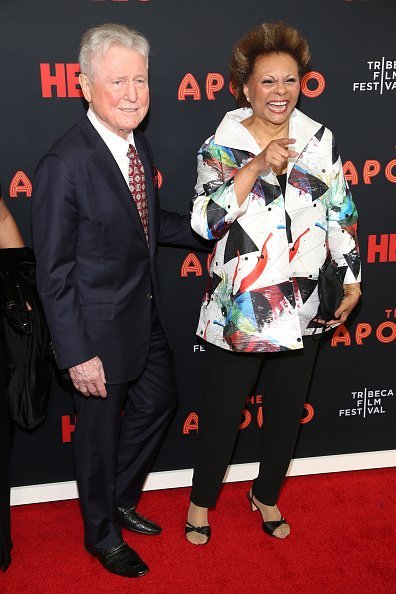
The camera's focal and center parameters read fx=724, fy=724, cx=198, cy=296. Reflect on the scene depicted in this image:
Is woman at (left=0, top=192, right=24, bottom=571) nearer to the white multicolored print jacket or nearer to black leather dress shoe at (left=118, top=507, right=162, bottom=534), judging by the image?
black leather dress shoe at (left=118, top=507, right=162, bottom=534)

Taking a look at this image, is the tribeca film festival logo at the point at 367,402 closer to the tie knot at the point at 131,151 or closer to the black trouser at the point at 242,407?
the black trouser at the point at 242,407

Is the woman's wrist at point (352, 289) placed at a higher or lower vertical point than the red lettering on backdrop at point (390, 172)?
lower

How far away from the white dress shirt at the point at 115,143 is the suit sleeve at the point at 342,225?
29.1 inches

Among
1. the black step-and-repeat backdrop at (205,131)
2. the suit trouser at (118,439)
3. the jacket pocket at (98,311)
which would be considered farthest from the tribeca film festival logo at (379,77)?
the jacket pocket at (98,311)

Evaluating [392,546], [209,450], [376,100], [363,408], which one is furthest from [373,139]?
[392,546]

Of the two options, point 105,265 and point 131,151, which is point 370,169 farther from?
point 105,265

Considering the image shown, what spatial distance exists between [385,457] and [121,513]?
132 cm

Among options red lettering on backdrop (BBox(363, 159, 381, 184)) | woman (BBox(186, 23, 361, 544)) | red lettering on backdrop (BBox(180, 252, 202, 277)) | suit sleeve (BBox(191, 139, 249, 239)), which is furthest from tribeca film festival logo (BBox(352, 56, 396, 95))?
red lettering on backdrop (BBox(180, 252, 202, 277))

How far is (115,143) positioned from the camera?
8.00 feet

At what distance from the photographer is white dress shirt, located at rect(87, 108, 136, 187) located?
2412 mm

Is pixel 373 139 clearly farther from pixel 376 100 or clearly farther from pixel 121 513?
pixel 121 513

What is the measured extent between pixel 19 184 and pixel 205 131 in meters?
0.77

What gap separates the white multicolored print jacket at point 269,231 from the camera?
2486 millimetres

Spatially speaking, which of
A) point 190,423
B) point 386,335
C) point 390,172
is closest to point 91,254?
point 190,423
